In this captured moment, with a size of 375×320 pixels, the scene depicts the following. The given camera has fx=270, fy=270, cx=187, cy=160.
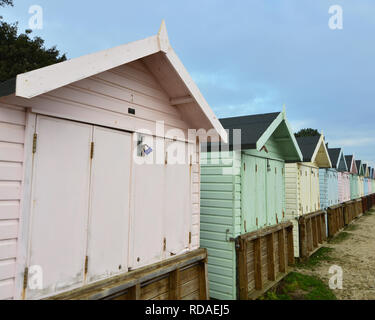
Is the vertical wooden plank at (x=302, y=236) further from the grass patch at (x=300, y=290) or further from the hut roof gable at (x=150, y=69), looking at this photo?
the hut roof gable at (x=150, y=69)

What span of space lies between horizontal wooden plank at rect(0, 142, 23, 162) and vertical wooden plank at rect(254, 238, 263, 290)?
5.83 m

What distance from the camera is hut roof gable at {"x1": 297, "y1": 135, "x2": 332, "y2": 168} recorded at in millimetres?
10615

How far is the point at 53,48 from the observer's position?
77.3ft

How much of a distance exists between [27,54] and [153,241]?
866 inches

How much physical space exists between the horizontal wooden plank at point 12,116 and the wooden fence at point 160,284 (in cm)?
182

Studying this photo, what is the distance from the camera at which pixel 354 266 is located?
9672 millimetres

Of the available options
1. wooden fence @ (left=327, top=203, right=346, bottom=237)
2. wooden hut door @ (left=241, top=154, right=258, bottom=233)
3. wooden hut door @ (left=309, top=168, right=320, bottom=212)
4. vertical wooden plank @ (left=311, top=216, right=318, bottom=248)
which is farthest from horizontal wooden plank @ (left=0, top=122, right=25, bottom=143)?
wooden fence @ (left=327, top=203, right=346, bottom=237)

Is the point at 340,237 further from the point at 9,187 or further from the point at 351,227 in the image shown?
the point at 9,187

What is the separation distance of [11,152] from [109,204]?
1265 mm

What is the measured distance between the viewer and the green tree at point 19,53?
1892cm

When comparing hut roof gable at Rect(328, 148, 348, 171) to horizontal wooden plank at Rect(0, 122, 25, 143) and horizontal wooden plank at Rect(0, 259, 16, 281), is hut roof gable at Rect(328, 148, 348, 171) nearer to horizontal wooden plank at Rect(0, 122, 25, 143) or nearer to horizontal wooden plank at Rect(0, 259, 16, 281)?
horizontal wooden plank at Rect(0, 122, 25, 143)

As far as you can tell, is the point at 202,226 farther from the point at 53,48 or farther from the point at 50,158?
the point at 53,48

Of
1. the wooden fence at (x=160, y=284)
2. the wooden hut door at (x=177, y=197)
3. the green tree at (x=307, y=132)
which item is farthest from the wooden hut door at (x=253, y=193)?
the green tree at (x=307, y=132)
